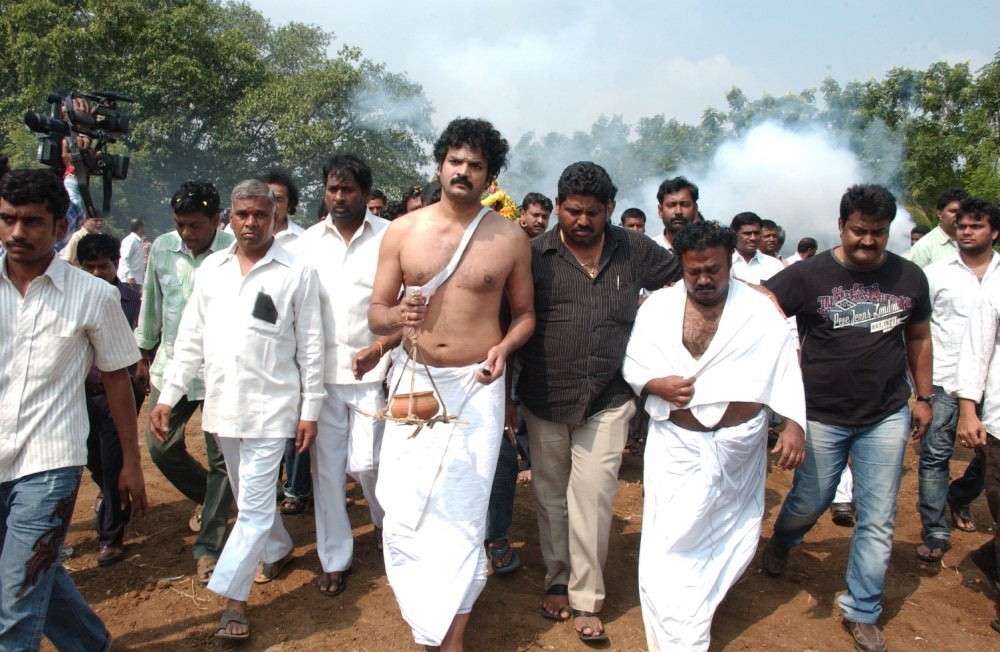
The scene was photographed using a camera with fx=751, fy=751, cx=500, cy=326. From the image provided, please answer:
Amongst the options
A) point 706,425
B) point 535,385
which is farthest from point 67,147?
point 706,425

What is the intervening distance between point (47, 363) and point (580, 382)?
228 cm

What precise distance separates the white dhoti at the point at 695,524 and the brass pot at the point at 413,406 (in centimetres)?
113

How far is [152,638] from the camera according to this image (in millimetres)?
3584

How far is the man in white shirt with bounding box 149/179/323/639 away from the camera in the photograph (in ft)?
11.7

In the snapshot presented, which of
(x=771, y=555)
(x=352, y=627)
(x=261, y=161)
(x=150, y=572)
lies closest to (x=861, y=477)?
(x=771, y=555)

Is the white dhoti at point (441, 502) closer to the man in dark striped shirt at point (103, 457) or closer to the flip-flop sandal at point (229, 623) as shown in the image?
the flip-flop sandal at point (229, 623)

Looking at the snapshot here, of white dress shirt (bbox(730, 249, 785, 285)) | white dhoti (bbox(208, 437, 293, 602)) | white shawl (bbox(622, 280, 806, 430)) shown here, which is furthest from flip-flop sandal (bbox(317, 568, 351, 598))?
white dress shirt (bbox(730, 249, 785, 285))

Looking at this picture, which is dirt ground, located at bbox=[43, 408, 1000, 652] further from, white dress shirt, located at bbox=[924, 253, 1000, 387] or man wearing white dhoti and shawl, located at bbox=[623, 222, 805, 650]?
white dress shirt, located at bbox=[924, 253, 1000, 387]

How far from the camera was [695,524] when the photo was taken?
3432 mm

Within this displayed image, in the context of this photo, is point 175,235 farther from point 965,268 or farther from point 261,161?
point 261,161

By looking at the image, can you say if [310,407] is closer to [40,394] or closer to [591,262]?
[40,394]

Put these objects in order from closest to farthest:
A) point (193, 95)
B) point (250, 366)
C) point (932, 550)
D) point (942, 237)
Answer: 1. point (250, 366)
2. point (932, 550)
3. point (942, 237)
4. point (193, 95)

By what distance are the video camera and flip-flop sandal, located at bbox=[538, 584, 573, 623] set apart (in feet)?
13.7

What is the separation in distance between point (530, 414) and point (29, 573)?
223 centimetres
